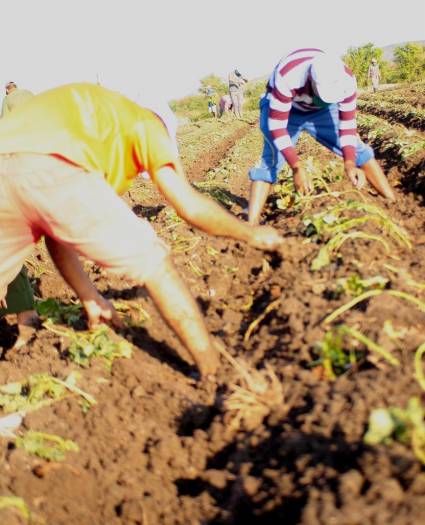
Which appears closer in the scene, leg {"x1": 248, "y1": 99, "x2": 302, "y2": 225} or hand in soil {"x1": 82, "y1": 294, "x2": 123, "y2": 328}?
hand in soil {"x1": 82, "y1": 294, "x2": 123, "y2": 328}

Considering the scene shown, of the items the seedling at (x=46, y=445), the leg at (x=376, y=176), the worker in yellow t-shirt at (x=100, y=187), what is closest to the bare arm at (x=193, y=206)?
the worker in yellow t-shirt at (x=100, y=187)

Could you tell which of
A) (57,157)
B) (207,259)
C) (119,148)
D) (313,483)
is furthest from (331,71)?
(313,483)

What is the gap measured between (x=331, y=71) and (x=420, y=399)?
3.22m

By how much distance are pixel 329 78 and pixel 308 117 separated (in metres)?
0.75

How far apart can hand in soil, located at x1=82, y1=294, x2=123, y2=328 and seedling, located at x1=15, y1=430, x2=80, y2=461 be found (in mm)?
976

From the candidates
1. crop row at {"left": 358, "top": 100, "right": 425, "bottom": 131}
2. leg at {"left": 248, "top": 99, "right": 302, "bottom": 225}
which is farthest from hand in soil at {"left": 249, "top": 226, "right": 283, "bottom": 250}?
crop row at {"left": 358, "top": 100, "right": 425, "bottom": 131}

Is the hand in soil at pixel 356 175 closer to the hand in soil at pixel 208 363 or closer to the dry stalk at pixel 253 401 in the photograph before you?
the hand in soil at pixel 208 363

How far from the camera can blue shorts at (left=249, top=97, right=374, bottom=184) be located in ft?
17.3

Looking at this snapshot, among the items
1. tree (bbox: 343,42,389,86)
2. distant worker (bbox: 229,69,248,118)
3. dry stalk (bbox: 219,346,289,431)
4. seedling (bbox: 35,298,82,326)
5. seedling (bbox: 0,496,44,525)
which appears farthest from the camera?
tree (bbox: 343,42,389,86)

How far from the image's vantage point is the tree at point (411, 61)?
43991 millimetres

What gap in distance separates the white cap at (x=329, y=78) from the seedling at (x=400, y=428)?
3355 millimetres

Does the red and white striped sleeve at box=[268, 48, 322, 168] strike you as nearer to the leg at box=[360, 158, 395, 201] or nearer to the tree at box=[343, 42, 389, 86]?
the leg at box=[360, 158, 395, 201]

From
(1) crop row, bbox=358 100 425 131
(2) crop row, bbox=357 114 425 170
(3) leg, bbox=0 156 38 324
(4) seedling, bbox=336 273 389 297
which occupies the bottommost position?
(1) crop row, bbox=358 100 425 131

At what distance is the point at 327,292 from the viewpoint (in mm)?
3229
